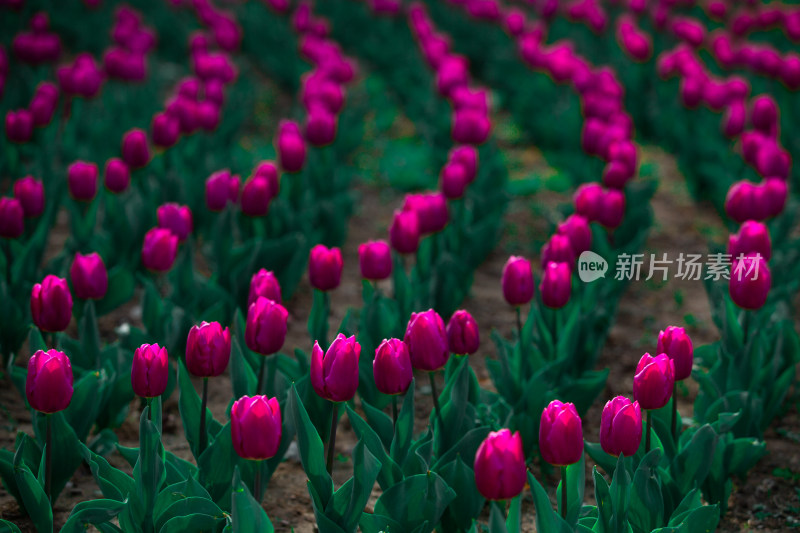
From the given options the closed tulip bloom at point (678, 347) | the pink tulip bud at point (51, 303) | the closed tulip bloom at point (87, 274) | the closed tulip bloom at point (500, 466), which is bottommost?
the closed tulip bloom at point (87, 274)

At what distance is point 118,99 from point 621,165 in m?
3.30

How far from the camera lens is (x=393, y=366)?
2215 millimetres

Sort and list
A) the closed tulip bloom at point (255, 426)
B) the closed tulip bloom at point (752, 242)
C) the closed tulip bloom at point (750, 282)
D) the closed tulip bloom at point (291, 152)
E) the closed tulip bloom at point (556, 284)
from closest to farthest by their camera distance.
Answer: the closed tulip bloom at point (255, 426), the closed tulip bloom at point (750, 282), the closed tulip bloom at point (556, 284), the closed tulip bloom at point (752, 242), the closed tulip bloom at point (291, 152)

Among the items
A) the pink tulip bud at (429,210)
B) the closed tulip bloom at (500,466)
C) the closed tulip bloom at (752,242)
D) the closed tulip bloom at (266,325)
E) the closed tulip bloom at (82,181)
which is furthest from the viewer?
the closed tulip bloom at (82,181)

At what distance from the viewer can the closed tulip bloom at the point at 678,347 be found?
7.83 feet

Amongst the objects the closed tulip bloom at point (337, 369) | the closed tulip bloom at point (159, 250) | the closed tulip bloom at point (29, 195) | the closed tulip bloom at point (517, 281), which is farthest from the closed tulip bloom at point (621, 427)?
the closed tulip bloom at point (29, 195)

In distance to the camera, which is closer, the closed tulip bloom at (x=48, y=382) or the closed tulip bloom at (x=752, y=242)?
the closed tulip bloom at (x=48, y=382)

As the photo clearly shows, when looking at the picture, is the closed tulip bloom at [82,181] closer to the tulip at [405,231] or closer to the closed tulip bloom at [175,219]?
the closed tulip bloom at [175,219]

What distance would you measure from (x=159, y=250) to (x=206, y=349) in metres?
0.82

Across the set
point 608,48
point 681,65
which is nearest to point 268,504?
point 681,65

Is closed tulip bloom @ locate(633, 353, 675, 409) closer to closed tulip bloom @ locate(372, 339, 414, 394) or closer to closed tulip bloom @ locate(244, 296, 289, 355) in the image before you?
closed tulip bloom @ locate(372, 339, 414, 394)

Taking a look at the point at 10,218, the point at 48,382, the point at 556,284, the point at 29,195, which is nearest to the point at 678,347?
the point at 556,284

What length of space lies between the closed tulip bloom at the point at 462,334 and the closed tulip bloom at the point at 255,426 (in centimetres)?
64

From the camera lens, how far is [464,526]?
242 cm
